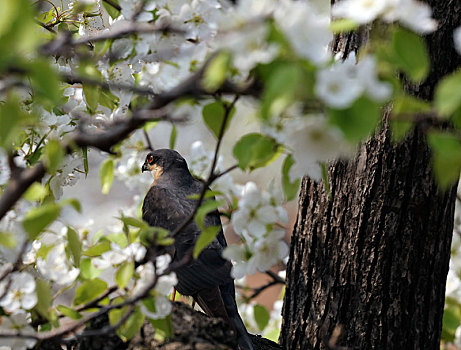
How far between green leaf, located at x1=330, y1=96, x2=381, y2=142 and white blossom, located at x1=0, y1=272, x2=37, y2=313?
0.92 m

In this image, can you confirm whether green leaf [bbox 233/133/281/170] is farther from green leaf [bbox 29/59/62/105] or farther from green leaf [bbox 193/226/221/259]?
green leaf [bbox 29/59/62/105]

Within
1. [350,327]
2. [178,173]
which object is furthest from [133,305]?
[178,173]

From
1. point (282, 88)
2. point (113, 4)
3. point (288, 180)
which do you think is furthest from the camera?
point (113, 4)

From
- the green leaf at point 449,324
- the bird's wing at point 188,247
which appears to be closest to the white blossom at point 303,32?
the bird's wing at point 188,247

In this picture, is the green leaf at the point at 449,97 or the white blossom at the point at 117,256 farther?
the white blossom at the point at 117,256

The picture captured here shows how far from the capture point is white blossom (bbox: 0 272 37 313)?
1484 mm

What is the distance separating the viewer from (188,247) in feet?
9.98

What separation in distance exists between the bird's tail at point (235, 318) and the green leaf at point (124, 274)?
1.05m

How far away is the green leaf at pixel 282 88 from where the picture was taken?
0.92 m

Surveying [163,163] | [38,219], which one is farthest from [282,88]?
[163,163]

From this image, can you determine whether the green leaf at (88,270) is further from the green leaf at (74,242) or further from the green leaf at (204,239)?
the green leaf at (204,239)

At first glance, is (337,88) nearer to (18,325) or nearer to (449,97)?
(449,97)

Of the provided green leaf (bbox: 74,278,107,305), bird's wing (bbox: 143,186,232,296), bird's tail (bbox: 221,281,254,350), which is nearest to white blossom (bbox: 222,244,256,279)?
green leaf (bbox: 74,278,107,305)

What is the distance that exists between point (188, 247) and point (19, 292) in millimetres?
1566
